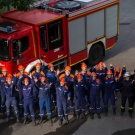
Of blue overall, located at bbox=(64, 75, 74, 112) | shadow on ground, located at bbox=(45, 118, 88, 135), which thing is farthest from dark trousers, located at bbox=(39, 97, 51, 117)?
blue overall, located at bbox=(64, 75, 74, 112)

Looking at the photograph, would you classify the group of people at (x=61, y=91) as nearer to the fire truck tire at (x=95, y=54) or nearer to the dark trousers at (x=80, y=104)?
the dark trousers at (x=80, y=104)

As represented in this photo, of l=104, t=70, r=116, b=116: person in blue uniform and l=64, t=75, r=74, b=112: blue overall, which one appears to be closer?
l=104, t=70, r=116, b=116: person in blue uniform

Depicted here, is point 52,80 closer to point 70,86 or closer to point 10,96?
point 70,86

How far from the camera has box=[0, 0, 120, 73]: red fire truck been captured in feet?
36.2

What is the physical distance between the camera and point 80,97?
10.1 metres

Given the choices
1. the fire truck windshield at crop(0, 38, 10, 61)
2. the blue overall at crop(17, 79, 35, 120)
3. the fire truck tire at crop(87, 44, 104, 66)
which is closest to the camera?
the blue overall at crop(17, 79, 35, 120)

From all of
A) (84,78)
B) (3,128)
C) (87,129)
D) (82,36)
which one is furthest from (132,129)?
(82,36)

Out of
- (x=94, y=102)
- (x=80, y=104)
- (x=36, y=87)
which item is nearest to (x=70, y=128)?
(x=80, y=104)

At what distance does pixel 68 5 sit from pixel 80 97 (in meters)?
4.07

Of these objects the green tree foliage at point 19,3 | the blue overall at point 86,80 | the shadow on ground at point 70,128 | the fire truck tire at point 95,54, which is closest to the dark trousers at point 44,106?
the shadow on ground at point 70,128

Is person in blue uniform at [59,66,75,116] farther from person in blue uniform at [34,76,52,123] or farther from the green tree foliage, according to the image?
the green tree foliage

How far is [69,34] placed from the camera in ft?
40.7

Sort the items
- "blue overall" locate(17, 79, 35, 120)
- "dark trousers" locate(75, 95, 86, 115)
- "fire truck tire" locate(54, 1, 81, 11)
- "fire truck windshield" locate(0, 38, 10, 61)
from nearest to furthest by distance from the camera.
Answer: "blue overall" locate(17, 79, 35, 120) < "dark trousers" locate(75, 95, 86, 115) < "fire truck windshield" locate(0, 38, 10, 61) < "fire truck tire" locate(54, 1, 81, 11)

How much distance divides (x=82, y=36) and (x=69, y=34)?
2.27 feet
